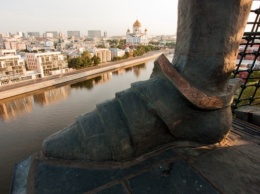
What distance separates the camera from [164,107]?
1263 mm

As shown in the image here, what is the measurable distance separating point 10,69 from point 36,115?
12044mm

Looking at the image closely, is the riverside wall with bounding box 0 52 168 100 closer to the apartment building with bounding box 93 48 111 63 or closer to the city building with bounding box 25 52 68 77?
the city building with bounding box 25 52 68 77

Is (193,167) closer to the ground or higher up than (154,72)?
closer to the ground

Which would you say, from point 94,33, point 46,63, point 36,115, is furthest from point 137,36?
point 94,33

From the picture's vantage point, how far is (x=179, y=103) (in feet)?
4.21

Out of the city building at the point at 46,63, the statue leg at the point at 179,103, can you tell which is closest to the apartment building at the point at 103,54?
the city building at the point at 46,63

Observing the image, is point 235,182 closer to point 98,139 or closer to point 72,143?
point 98,139

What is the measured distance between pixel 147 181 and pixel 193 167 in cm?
32

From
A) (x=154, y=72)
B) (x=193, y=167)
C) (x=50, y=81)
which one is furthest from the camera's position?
(x=50, y=81)

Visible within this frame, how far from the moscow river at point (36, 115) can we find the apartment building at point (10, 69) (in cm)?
397

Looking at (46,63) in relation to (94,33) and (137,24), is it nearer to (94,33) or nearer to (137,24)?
(137,24)

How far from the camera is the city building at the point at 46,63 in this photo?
78.1 feet

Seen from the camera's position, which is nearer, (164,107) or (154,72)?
(164,107)

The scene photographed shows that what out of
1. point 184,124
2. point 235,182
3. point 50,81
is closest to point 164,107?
point 184,124
